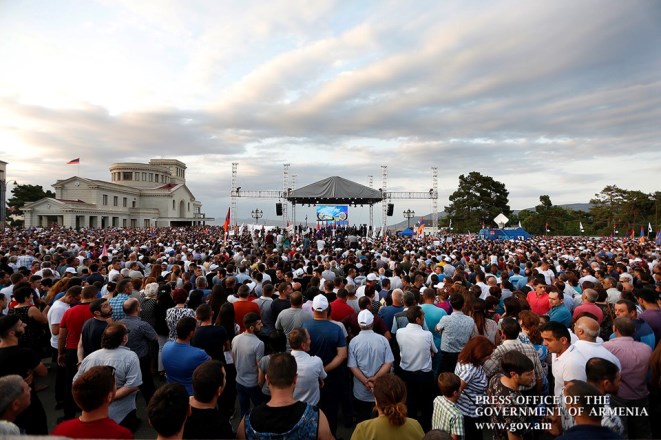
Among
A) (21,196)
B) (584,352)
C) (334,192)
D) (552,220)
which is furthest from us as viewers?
(21,196)

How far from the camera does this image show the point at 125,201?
2975 inches

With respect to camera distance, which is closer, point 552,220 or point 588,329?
point 588,329

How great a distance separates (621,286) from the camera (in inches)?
282

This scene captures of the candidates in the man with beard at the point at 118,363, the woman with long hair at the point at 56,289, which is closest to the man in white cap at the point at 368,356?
the man with beard at the point at 118,363

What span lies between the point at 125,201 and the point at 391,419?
8564 cm

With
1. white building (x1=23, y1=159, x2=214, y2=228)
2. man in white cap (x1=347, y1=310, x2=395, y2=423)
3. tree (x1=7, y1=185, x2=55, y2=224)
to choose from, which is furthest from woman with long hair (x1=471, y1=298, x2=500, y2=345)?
tree (x1=7, y1=185, x2=55, y2=224)

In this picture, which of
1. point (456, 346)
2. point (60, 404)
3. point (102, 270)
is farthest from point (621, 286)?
point (102, 270)

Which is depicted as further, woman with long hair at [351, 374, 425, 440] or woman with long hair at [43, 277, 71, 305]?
woman with long hair at [43, 277, 71, 305]

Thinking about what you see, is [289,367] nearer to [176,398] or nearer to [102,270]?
[176,398]

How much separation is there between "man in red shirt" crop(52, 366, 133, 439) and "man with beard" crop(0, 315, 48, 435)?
1104 millimetres

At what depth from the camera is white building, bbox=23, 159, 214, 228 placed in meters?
59.9

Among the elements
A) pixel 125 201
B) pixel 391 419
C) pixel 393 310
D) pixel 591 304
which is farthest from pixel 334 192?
pixel 125 201

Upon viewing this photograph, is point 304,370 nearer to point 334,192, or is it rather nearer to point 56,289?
point 56,289

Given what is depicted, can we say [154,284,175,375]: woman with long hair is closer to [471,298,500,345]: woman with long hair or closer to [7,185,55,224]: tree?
[471,298,500,345]: woman with long hair
